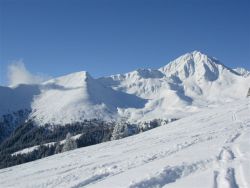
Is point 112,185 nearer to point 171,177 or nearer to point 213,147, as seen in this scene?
point 171,177

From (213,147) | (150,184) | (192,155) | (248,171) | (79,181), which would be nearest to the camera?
(150,184)

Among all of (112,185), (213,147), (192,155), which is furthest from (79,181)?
(213,147)

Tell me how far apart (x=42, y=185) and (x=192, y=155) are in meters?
9.78

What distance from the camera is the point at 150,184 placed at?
1928 cm

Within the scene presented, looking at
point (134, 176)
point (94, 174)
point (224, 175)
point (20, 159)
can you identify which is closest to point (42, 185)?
point (94, 174)

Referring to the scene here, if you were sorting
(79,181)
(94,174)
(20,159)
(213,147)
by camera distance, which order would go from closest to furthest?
(79,181)
(94,174)
(213,147)
(20,159)

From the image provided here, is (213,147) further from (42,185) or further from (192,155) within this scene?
(42,185)

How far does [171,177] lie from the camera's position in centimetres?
2095

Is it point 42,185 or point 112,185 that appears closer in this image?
point 112,185

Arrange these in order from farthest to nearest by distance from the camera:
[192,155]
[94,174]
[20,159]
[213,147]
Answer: [20,159] → [213,147] → [192,155] → [94,174]

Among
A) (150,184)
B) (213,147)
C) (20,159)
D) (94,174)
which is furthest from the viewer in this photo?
Answer: (20,159)

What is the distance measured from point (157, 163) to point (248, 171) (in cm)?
673

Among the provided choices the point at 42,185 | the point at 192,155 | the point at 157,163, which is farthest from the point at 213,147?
the point at 42,185

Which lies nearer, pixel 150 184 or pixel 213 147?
pixel 150 184
